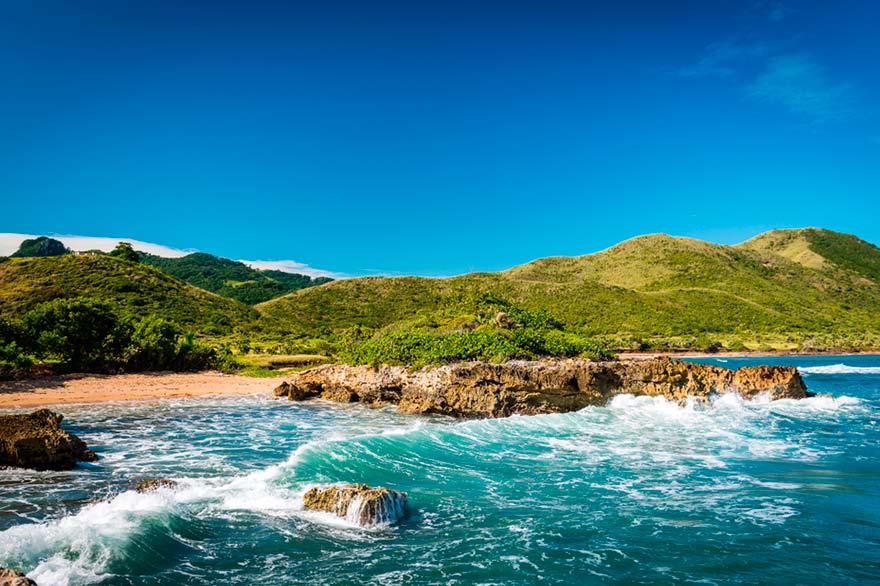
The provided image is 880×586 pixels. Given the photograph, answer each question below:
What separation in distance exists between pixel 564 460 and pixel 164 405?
692 inches

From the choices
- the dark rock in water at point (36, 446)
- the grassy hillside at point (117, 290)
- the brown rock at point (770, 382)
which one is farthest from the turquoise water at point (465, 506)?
the grassy hillside at point (117, 290)

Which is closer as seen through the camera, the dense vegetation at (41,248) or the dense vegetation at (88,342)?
the dense vegetation at (88,342)

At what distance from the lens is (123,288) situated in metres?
55.8

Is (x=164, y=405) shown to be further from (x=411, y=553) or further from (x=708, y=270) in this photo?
(x=708, y=270)

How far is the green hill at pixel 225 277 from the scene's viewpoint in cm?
13700

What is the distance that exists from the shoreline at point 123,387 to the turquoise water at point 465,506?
572 centimetres

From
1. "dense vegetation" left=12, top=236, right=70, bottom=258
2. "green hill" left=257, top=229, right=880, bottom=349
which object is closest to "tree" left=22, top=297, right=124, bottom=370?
"green hill" left=257, top=229, right=880, bottom=349

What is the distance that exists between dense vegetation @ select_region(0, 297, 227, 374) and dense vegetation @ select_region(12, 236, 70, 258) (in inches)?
4460

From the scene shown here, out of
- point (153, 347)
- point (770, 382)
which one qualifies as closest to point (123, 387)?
point (153, 347)

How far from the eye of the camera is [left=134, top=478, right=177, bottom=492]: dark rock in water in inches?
408

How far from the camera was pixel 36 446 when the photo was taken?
1251cm

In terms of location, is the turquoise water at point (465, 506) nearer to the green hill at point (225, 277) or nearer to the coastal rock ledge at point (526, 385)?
the coastal rock ledge at point (526, 385)

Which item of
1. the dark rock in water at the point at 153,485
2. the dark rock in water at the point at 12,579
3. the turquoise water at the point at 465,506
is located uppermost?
the dark rock in water at the point at 12,579

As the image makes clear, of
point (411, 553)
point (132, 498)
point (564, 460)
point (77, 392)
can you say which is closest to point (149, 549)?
point (132, 498)
